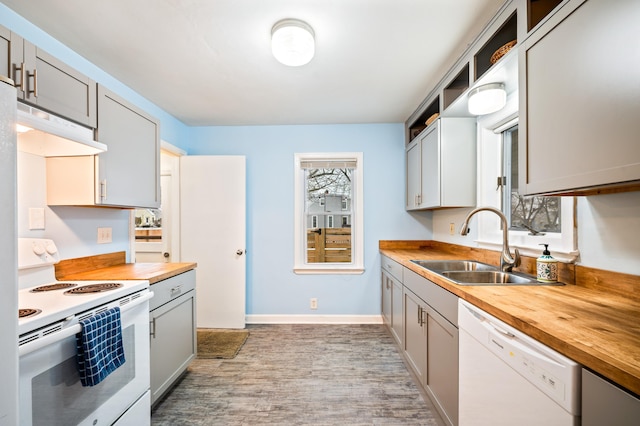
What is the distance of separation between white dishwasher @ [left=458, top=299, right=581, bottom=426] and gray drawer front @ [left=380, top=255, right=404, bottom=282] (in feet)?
3.57

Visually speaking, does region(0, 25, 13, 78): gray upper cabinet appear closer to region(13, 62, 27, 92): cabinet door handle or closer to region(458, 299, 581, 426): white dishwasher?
region(13, 62, 27, 92): cabinet door handle

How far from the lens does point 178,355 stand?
202 cm

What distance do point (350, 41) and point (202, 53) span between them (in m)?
1.02

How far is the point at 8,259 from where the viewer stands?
0.75 meters

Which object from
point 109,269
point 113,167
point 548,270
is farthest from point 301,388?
point 113,167

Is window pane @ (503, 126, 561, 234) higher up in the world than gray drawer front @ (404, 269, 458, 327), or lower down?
higher up

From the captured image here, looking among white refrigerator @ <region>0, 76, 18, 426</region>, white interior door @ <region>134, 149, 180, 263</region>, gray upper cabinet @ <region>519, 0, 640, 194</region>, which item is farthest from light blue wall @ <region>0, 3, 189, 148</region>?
gray upper cabinet @ <region>519, 0, 640, 194</region>

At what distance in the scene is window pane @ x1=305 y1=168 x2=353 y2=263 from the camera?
11.3 ft

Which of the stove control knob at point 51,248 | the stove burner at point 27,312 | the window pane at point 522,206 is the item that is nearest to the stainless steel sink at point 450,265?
the window pane at point 522,206

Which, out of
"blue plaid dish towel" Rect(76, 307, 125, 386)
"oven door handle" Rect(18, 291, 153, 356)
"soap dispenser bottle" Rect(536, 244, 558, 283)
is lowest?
"blue plaid dish towel" Rect(76, 307, 125, 386)

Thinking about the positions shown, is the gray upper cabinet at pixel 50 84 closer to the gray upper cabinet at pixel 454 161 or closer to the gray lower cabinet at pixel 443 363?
the gray lower cabinet at pixel 443 363

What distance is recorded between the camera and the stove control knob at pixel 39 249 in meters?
1.52

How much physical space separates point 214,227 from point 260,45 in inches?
80.7

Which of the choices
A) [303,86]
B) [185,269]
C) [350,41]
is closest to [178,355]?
[185,269]
